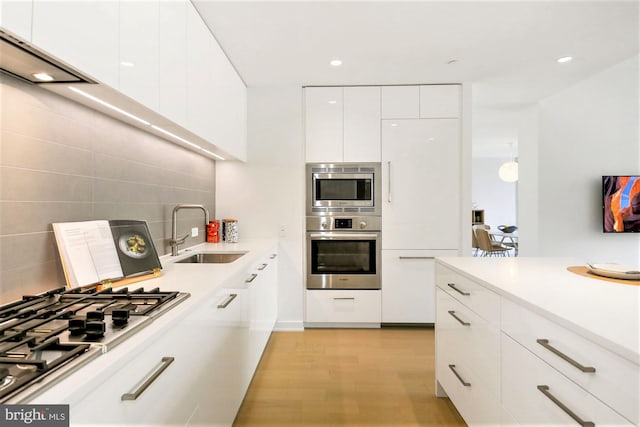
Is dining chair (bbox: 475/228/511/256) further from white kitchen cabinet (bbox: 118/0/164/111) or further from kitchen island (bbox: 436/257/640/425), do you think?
white kitchen cabinet (bbox: 118/0/164/111)

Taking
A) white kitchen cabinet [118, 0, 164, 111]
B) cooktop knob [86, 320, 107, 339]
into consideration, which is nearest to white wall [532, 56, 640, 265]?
white kitchen cabinet [118, 0, 164, 111]

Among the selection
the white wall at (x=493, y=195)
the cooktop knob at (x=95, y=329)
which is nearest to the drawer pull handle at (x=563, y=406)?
the cooktop knob at (x=95, y=329)

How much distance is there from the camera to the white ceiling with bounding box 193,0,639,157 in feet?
6.79

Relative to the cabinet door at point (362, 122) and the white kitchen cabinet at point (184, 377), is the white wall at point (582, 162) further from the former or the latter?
the white kitchen cabinet at point (184, 377)

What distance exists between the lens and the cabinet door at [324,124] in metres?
3.33

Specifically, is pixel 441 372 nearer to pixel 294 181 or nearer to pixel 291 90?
pixel 294 181

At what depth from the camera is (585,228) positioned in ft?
14.2

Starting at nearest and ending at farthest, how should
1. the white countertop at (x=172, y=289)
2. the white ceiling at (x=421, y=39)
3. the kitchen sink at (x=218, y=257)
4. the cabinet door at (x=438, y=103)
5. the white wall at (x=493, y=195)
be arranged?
1. the white countertop at (x=172, y=289)
2. the white ceiling at (x=421, y=39)
3. the kitchen sink at (x=218, y=257)
4. the cabinet door at (x=438, y=103)
5. the white wall at (x=493, y=195)

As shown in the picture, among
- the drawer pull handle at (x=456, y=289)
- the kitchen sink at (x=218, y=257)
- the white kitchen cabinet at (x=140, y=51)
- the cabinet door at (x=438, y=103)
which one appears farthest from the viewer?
the cabinet door at (x=438, y=103)

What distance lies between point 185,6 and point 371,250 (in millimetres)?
2490

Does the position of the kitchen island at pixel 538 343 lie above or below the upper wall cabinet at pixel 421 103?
below

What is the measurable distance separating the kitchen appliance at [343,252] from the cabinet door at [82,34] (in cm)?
235

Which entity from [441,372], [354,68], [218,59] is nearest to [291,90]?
[354,68]

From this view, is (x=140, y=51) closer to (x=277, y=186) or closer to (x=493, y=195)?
(x=277, y=186)
